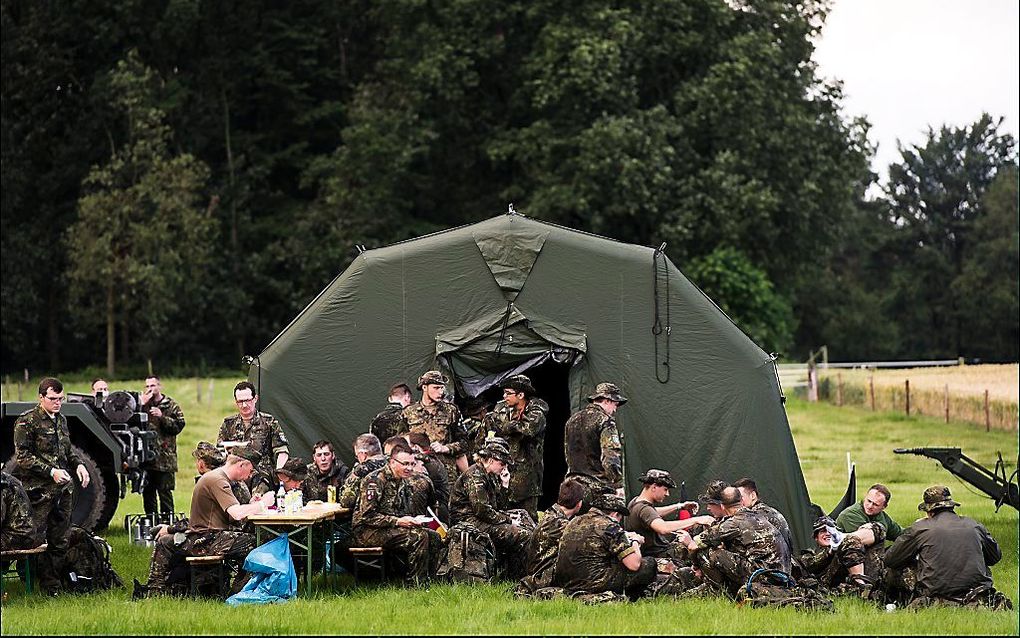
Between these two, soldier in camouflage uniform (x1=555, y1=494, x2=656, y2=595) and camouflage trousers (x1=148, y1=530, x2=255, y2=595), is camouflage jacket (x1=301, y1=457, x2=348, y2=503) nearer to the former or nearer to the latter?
camouflage trousers (x1=148, y1=530, x2=255, y2=595)

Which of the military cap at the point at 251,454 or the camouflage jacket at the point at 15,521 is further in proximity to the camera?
the military cap at the point at 251,454

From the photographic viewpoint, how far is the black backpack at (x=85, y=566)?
11.7 metres

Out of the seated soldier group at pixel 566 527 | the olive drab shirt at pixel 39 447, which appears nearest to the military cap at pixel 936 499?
the seated soldier group at pixel 566 527

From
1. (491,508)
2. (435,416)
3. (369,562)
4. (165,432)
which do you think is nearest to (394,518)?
(369,562)

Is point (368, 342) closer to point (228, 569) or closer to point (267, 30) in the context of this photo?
point (228, 569)

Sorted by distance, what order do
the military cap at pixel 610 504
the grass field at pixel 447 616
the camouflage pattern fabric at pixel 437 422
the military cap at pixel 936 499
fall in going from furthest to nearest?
the camouflage pattern fabric at pixel 437 422 → the military cap at pixel 936 499 → the military cap at pixel 610 504 → the grass field at pixel 447 616

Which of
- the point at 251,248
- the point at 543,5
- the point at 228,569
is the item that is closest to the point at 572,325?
the point at 228,569

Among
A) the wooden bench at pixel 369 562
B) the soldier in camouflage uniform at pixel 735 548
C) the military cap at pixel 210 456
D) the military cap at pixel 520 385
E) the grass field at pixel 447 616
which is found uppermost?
the military cap at pixel 520 385

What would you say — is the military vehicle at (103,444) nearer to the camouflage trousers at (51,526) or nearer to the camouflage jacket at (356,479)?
the camouflage trousers at (51,526)

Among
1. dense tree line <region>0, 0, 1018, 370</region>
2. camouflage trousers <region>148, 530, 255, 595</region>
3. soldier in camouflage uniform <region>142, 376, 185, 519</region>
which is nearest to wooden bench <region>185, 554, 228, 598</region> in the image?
camouflage trousers <region>148, 530, 255, 595</region>

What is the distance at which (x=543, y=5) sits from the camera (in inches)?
1458

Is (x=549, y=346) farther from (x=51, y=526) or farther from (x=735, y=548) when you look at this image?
(x=51, y=526)

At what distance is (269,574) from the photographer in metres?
10.9

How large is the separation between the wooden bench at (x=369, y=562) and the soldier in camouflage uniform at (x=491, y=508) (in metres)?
0.67
